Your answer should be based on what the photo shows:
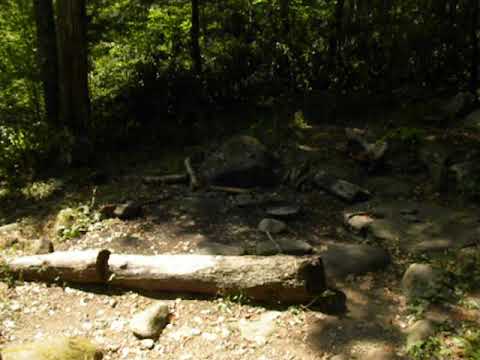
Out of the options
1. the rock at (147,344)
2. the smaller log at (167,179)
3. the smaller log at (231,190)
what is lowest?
the rock at (147,344)

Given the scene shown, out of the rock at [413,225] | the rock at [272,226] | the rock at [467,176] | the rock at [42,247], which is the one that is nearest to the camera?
the rock at [413,225]

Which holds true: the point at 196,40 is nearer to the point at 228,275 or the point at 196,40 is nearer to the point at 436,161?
the point at 436,161

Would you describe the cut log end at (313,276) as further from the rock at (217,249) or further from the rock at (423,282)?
the rock at (217,249)

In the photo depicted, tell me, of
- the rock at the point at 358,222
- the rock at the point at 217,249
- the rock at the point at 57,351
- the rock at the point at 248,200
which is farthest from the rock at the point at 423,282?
the rock at the point at 57,351

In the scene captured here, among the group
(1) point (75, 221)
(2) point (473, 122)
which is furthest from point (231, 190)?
(2) point (473, 122)

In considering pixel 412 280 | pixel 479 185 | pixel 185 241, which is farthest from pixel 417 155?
pixel 185 241

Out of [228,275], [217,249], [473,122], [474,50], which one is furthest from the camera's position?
[474,50]

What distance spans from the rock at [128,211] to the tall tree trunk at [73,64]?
9.94ft

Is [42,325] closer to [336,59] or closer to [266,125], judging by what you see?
[266,125]

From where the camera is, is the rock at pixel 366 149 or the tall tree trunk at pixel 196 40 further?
the tall tree trunk at pixel 196 40

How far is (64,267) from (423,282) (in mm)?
3750

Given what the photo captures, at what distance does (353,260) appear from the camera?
5.06 m

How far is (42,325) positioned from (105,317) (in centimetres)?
62

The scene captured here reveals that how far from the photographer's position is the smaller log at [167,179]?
7.79m
